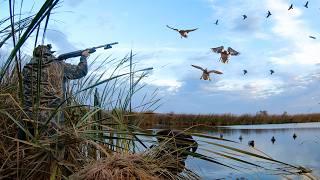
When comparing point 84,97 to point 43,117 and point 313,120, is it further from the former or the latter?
point 313,120

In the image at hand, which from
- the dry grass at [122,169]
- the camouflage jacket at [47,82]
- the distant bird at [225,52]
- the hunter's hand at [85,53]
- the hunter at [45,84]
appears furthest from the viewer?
the distant bird at [225,52]

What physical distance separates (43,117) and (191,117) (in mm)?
25626

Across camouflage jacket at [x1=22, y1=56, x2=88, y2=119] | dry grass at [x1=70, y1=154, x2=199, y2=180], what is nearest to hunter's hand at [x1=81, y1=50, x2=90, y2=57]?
camouflage jacket at [x1=22, y1=56, x2=88, y2=119]

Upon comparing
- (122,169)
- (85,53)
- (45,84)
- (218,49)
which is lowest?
(122,169)

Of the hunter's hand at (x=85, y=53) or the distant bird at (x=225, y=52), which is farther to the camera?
the distant bird at (x=225, y=52)

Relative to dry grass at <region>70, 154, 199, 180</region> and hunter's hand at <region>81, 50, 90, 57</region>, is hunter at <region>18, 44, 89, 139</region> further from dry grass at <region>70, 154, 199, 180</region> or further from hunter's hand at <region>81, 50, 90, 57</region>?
dry grass at <region>70, 154, 199, 180</region>

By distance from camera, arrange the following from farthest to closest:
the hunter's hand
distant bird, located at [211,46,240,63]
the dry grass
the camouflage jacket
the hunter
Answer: distant bird, located at [211,46,240,63] → the hunter's hand → the camouflage jacket → the hunter → the dry grass

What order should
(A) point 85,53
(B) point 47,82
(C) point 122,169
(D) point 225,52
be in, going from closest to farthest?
(C) point 122,169 → (B) point 47,82 → (A) point 85,53 → (D) point 225,52

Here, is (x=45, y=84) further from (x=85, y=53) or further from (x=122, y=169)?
(x=122, y=169)

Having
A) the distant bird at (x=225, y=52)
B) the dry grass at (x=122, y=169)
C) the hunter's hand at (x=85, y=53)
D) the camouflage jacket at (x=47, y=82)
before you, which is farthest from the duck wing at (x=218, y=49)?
the dry grass at (x=122, y=169)

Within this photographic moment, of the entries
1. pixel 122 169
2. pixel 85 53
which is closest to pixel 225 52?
pixel 85 53

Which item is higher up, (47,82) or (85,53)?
(85,53)

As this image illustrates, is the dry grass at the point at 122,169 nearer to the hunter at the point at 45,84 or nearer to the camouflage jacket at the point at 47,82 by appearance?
the hunter at the point at 45,84

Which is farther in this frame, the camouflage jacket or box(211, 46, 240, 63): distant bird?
box(211, 46, 240, 63): distant bird
